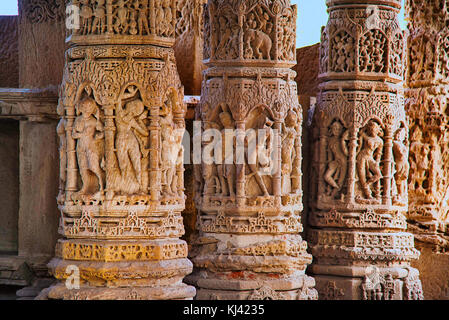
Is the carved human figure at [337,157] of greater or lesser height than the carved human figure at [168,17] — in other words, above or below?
below

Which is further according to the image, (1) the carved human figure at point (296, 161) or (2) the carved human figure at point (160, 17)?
(1) the carved human figure at point (296, 161)

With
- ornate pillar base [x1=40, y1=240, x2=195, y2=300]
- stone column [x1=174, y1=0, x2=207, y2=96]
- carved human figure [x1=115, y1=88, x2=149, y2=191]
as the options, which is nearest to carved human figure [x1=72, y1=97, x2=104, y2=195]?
carved human figure [x1=115, y1=88, x2=149, y2=191]

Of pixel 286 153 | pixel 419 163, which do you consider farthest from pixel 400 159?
pixel 286 153

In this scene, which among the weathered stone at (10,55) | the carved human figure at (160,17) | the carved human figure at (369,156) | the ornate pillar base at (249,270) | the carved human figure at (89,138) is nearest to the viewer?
the carved human figure at (89,138)

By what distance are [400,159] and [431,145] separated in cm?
134

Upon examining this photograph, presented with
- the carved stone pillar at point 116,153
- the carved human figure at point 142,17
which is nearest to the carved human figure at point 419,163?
the carved stone pillar at point 116,153

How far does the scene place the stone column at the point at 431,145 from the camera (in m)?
12.9

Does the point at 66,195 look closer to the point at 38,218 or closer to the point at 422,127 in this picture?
the point at 38,218

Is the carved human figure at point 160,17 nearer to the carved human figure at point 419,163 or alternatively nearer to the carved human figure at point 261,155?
the carved human figure at point 261,155

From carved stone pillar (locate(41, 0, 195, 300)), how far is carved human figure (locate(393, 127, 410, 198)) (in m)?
3.54

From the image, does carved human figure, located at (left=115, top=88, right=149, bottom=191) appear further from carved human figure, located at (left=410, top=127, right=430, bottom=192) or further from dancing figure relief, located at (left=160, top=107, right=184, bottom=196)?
carved human figure, located at (left=410, top=127, right=430, bottom=192)

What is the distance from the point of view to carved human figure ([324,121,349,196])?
455 inches

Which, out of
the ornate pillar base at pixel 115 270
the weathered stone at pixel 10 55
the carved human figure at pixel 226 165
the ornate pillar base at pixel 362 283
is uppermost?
the weathered stone at pixel 10 55

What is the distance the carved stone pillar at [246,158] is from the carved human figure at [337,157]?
1.13m
